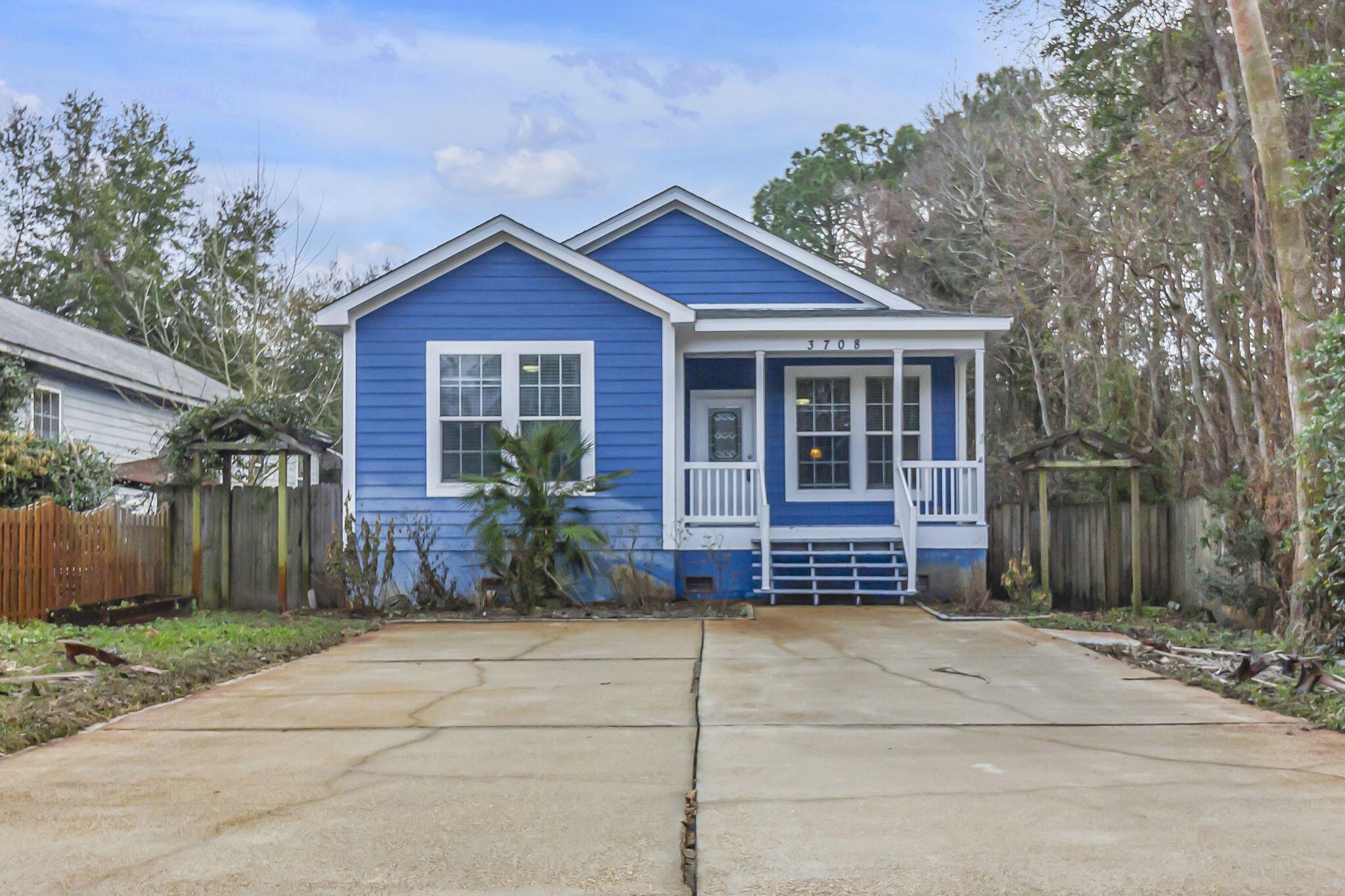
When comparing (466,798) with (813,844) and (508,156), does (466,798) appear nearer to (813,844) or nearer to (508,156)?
(813,844)

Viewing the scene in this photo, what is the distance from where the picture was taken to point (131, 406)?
73.6 feet

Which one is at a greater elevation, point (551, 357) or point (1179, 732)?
point (551, 357)

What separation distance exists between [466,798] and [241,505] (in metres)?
10.6

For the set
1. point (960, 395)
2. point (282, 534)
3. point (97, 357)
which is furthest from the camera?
point (97, 357)

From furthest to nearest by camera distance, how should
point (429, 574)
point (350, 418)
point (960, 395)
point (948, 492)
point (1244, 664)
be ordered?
point (960, 395), point (948, 492), point (350, 418), point (429, 574), point (1244, 664)

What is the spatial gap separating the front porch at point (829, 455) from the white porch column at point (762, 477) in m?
0.02

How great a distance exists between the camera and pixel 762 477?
14914mm

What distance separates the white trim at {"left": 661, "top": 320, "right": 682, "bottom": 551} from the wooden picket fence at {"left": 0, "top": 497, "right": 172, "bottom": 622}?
5.96 m

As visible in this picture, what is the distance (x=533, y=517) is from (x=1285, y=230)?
7.95 m

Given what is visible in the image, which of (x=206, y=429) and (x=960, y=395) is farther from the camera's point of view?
(x=960, y=395)

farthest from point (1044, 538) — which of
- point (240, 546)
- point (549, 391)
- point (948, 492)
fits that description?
point (240, 546)

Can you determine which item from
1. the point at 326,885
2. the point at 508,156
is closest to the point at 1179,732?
the point at 326,885

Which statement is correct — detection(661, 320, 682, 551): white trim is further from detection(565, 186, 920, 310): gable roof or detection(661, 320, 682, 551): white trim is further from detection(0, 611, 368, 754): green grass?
detection(0, 611, 368, 754): green grass

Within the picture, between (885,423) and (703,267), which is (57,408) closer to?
(703,267)
